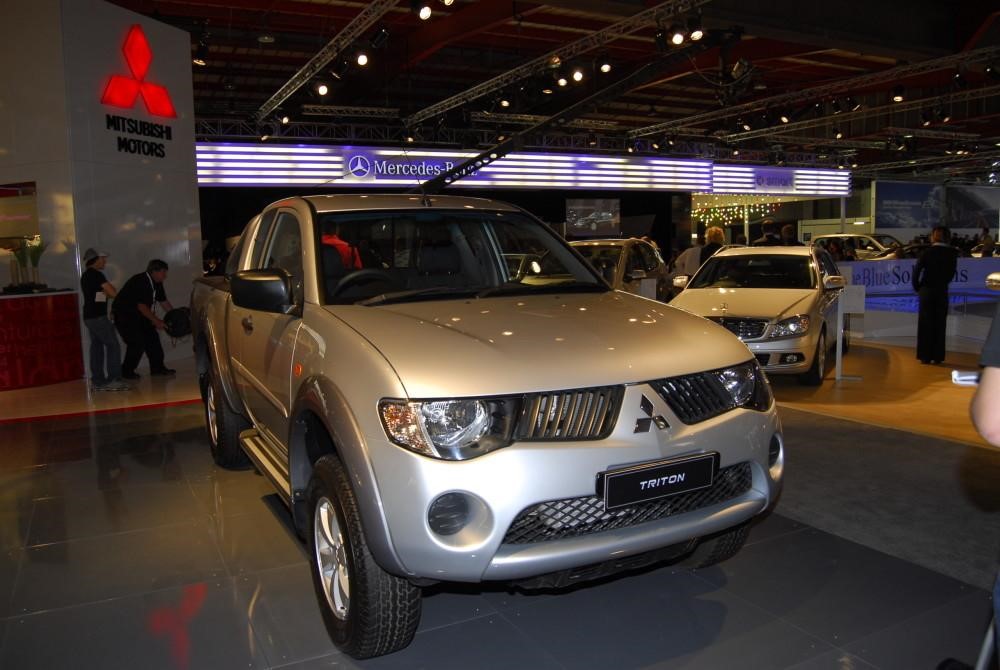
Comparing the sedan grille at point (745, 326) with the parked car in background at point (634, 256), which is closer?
the sedan grille at point (745, 326)

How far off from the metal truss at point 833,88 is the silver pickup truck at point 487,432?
1269 centimetres

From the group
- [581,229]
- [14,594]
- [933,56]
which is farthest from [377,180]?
[14,594]

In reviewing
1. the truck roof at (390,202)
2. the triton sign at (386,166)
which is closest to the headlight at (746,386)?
the truck roof at (390,202)

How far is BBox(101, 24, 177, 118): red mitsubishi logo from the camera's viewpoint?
10344 mm

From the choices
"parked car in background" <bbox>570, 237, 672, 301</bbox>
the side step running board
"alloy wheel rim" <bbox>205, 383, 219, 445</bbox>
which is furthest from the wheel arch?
"parked car in background" <bbox>570, 237, 672, 301</bbox>

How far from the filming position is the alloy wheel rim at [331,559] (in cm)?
290

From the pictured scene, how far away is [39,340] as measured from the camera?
9.43 metres

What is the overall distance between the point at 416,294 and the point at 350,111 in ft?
48.5

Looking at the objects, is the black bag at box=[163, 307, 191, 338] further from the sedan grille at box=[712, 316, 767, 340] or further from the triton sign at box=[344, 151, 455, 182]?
the triton sign at box=[344, 151, 455, 182]

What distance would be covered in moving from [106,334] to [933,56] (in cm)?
1311

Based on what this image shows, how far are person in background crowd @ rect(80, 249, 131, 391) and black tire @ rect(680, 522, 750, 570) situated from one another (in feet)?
25.2

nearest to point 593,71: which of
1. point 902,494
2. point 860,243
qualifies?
point 860,243

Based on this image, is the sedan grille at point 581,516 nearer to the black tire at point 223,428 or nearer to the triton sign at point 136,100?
the black tire at point 223,428

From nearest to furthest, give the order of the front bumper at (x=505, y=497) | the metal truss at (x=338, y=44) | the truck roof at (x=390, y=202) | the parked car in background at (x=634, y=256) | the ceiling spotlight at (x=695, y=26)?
the front bumper at (x=505, y=497), the truck roof at (x=390, y=202), the ceiling spotlight at (x=695, y=26), the metal truss at (x=338, y=44), the parked car in background at (x=634, y=256)
